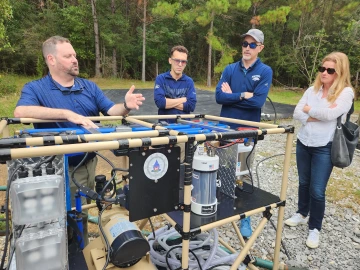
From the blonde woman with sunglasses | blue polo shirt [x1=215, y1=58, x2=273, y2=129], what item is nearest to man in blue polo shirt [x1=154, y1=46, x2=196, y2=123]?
blue polo shirt [x1=215, y1=58, x2=273, y2=129]

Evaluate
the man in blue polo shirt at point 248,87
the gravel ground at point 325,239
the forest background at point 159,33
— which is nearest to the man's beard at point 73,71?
the man in blue polo shirt at point 248,87

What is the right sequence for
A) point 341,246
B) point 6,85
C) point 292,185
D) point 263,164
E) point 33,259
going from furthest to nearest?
point 6,85
point 263,164
point 292,185
point 341,246
point 33,259

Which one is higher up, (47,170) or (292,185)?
(47,170)

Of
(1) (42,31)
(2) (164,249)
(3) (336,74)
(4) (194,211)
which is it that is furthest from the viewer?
(1) (42,31)

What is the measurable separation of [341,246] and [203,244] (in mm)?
1728

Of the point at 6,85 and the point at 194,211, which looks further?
the point at 6,85

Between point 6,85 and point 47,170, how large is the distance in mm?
13121

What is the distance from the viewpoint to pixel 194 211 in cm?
175

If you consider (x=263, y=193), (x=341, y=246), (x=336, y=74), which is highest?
(x=336, y=74)

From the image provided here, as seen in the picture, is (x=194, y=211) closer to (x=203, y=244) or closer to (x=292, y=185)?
(x=203, y=244)

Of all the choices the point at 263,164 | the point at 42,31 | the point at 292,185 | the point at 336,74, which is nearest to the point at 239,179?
the point at 336,74

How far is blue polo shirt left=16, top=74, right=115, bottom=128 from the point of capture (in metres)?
2.14

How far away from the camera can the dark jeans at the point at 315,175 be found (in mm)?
2689

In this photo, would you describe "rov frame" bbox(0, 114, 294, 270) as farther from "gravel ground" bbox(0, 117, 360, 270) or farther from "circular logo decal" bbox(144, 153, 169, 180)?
"gravel ground" bbox(0, 117, 360, 270)
